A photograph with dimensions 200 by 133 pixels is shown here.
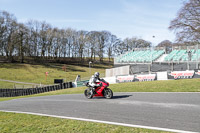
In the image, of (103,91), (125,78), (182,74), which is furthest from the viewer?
(125,78)

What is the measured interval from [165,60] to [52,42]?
190 feet

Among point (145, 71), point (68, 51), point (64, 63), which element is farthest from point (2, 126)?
point (68, 51)

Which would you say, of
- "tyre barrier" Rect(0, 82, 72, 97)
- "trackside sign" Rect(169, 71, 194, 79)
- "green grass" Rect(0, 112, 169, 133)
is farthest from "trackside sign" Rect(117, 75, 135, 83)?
"green grass" Rect(0, 112, 169, 133)

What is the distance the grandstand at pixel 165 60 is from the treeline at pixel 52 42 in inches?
1801

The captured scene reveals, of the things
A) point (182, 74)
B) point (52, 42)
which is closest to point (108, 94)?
point (182, 74)

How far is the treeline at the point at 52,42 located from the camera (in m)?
67.6

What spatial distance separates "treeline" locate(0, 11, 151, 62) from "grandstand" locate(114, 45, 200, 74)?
45.7 m

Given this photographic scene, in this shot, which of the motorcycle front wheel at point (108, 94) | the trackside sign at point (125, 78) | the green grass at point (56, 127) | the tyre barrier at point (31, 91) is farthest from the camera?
the tyre barrier at point (31, 91)

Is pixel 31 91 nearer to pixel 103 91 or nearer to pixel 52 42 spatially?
pixel 103 91

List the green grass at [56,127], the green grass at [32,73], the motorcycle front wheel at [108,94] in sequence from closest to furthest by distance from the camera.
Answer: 1. the green grass at [56,127]
2. the motorcycle front wheel at [108,94]
3. the green grass at [32,73]

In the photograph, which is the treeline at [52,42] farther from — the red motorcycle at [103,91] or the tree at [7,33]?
the red motorcycle at [103,91]

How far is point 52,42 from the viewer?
257 ft

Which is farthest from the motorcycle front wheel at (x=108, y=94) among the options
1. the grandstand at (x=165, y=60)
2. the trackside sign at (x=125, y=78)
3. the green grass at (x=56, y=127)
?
the grandstand at (x=165, y=60)

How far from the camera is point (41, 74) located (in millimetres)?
58531
